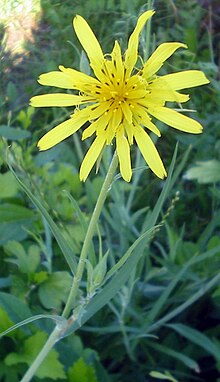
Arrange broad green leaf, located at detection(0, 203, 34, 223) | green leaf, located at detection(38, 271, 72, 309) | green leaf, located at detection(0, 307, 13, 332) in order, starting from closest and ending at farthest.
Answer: green leaf, located at detection(0, 307, 13, 332) → green leaf, located at detection(38, 271, 72, 309) → broad green leaf, located at detection(0, 203, 34, 223)

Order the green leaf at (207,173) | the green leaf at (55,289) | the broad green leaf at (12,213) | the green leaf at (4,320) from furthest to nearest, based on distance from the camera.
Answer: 1. the broad green leaf at (12,213)
2. the green leaf at (55,289)
3. the green leaf at (4,320)
4. the green leaf at (207,173)

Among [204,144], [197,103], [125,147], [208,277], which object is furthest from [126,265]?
[197,103]

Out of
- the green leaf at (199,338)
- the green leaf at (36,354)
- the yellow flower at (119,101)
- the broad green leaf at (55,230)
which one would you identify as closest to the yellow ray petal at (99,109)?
the yellow flower at (119,101)

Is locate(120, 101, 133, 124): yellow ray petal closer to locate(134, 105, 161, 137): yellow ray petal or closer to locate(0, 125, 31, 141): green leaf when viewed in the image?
locate(134, 105, 161, 137): yellow ray petal

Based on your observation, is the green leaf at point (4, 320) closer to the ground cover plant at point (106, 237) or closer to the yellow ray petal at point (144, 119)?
the ground cover plant at point (106, 237)

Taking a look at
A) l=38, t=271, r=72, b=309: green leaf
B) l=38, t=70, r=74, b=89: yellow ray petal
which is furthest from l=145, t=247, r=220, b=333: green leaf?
l=38, t=70, r=74, b=89: yellow ray petal

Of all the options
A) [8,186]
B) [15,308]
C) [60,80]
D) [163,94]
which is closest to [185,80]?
[163,94]
